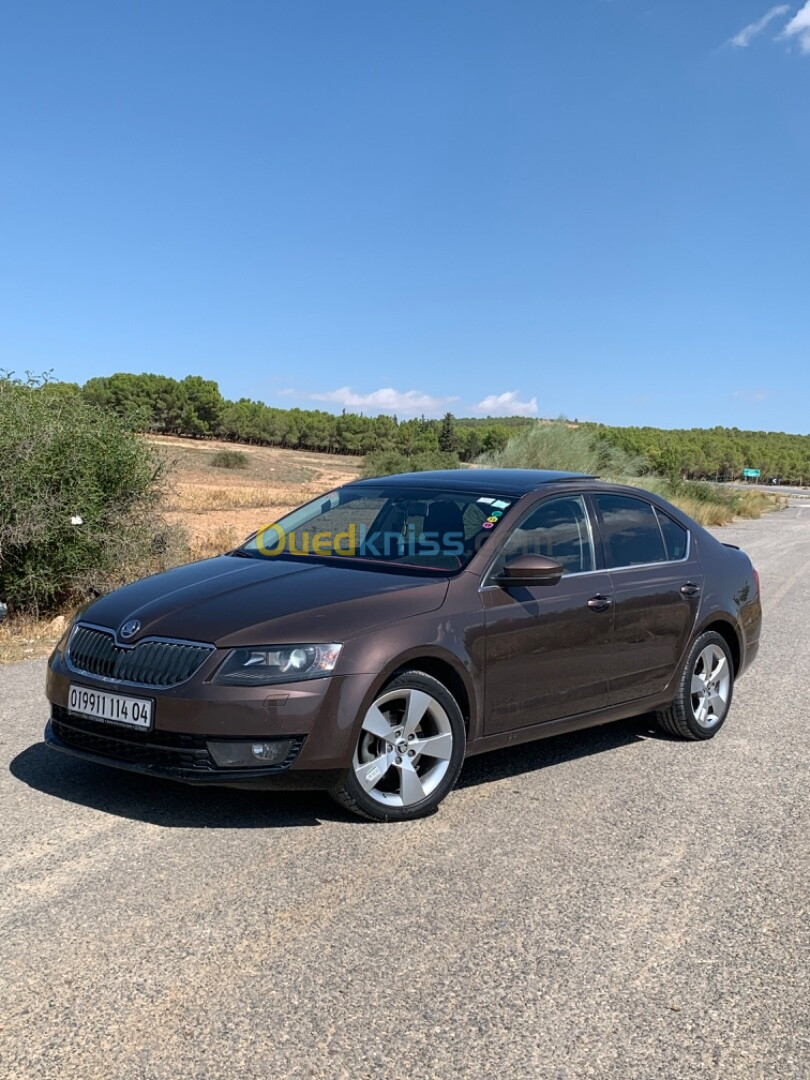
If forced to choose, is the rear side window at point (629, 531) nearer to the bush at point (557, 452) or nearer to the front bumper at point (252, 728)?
the front bumper at point (252, 728)

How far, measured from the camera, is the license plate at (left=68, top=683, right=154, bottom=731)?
167 inches

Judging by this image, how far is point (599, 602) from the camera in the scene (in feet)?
17.8

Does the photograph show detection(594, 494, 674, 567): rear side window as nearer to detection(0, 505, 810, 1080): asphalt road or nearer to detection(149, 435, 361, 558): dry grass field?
detection(0, 505, 810, 1080): asphalt road

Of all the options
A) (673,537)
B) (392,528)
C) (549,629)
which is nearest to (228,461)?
(673,537)

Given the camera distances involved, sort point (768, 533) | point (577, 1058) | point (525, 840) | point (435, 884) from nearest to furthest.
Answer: point (577, 1058) → point (435, 884) → point (525, 840) → point (768, 533)

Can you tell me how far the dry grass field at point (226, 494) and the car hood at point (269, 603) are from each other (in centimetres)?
594

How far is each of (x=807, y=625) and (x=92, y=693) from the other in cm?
861

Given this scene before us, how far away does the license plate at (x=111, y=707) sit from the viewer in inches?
167

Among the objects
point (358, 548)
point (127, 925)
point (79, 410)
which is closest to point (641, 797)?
point (358, 548)

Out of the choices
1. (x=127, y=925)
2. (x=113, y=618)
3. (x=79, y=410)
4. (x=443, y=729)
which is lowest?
(x=127, y=925)

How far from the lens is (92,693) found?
4461mm

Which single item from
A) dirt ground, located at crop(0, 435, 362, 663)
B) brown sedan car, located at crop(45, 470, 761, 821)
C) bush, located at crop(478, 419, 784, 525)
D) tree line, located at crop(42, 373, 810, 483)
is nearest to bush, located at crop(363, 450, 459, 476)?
dirt ground, located at crop(0, 435, 362, 663)

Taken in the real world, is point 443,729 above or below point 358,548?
below

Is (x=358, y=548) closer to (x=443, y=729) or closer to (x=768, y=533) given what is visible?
(x=443, y=729)
